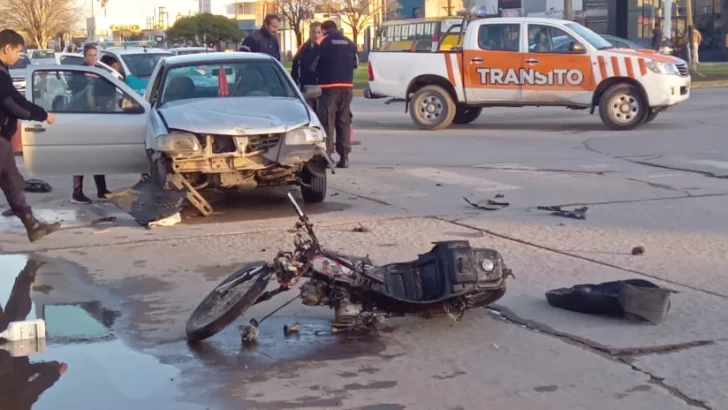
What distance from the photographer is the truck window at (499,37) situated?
1831cm

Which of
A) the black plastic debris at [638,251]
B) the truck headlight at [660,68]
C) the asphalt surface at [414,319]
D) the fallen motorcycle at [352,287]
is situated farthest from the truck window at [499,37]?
the fallen motorcycle at [352,287]

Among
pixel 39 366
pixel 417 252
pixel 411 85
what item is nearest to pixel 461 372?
pixel 39 366

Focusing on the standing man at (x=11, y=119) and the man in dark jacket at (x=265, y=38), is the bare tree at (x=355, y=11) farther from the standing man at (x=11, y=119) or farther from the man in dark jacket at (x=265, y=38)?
the standing man at (x=11, y=119)

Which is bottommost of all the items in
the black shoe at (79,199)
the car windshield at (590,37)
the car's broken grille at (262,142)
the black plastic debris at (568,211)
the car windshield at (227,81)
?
the black plastic debris at (568,211)

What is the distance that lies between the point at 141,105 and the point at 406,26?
3180 cm

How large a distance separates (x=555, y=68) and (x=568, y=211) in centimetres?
873

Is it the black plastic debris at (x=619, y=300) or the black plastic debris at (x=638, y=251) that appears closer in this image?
the black plastic debris at (x=619, y=300)

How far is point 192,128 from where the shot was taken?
9.70 meters

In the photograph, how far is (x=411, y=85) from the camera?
19266 millimetres

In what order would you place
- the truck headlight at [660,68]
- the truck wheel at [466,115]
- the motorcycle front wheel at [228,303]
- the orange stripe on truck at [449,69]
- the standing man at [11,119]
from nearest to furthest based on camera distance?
the motorcycle front wheel at [228,303], the standing man at [11,119], the truck headlight at [660,68], the orange stripe on truck at [449,69], the truck wheel at [466,115]

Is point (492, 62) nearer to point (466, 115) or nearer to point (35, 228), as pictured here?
point (466, 115)

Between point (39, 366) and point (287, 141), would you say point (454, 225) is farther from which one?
point (39, 366)

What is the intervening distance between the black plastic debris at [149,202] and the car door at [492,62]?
957 cm

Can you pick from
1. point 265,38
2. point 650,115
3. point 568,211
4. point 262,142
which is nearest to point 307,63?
point 265,38
